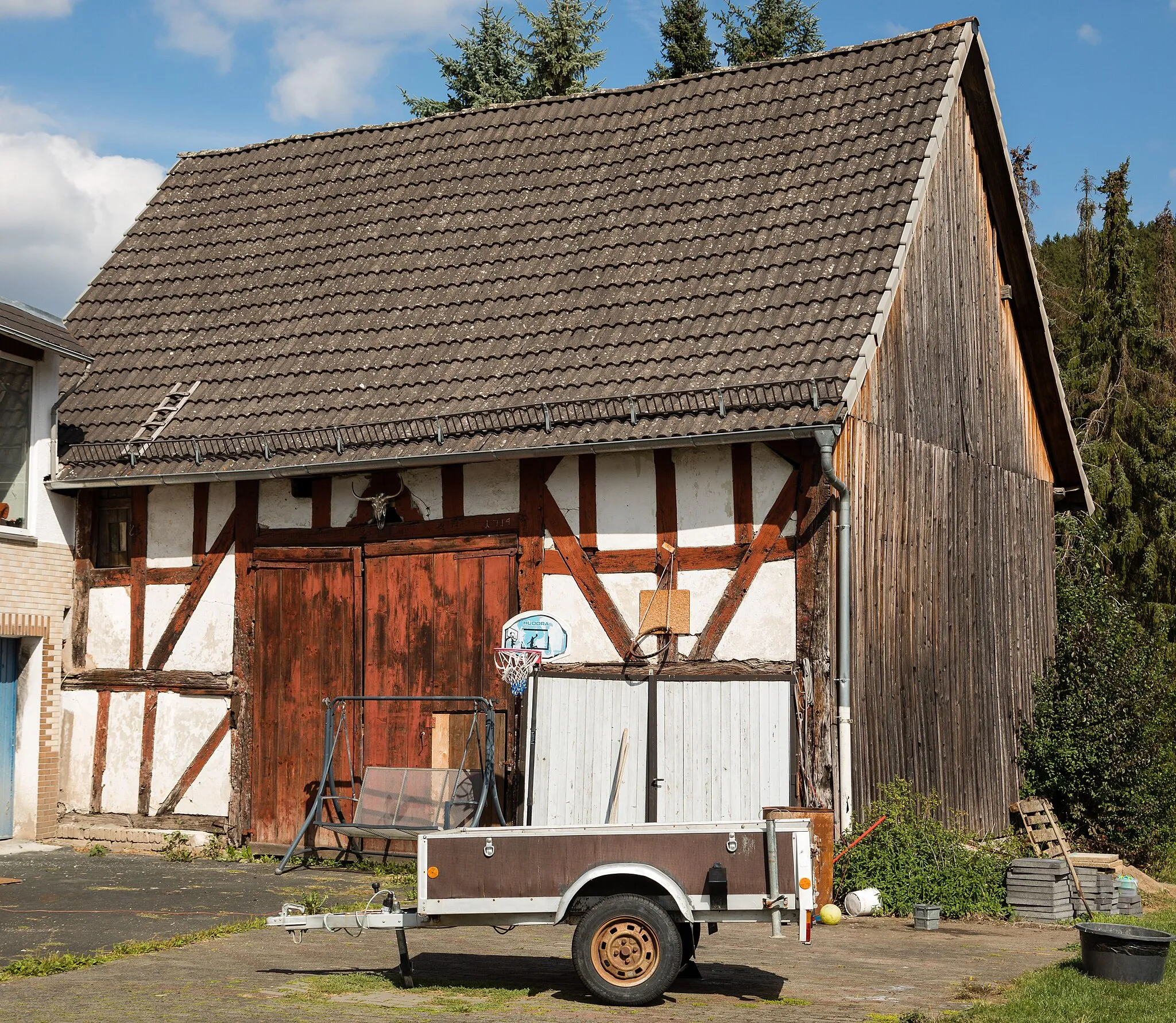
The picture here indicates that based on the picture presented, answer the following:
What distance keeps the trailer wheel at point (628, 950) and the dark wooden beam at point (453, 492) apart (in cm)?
602

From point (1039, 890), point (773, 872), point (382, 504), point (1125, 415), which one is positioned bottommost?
point (1039, 890)

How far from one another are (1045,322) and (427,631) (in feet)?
27.2

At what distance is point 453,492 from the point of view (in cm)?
1363

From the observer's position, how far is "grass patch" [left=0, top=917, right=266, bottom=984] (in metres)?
8.77

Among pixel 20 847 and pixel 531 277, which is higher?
pixel 531 277

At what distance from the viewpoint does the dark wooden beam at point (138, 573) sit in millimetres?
14812

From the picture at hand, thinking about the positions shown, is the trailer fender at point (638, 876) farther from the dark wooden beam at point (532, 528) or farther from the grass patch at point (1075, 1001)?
the dark wooden beam at point (532, 528)

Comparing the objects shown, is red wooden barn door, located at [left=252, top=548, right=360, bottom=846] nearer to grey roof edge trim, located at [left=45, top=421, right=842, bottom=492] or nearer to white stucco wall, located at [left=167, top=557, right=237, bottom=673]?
white stucco wall, located at [left=167, top=557, right=237, bottom=673]

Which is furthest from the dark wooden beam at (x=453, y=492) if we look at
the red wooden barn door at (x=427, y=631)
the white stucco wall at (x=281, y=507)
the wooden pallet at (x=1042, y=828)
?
the wooden pallet at (x=1042, y=828)

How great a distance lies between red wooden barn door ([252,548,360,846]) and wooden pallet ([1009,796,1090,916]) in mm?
6832

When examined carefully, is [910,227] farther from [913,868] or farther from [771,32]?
[771,32]

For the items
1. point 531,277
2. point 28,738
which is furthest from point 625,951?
point 28,738

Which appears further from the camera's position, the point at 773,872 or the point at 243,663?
the point at 243,663

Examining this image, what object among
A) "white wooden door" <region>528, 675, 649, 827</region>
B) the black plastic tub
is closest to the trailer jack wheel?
"white wooden door" <region>528, 675, 649, 827</region>
